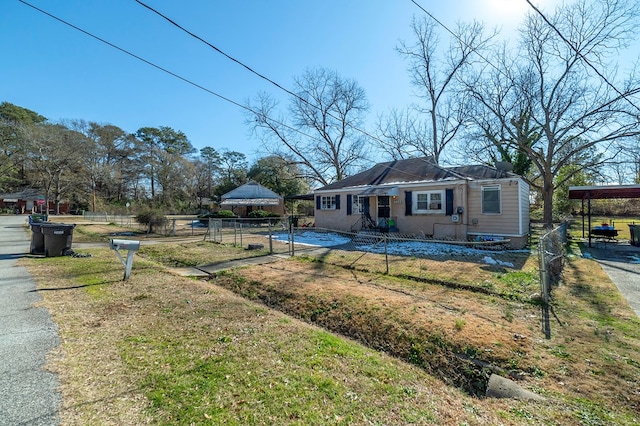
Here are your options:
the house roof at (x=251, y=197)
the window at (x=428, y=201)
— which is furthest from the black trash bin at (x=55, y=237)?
the house roof at (x=251, y=197)

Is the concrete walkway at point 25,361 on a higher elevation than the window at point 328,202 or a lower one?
lower

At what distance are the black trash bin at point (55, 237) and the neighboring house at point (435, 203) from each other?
12477mm

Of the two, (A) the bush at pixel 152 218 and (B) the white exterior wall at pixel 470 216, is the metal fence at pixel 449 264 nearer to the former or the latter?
(B) the white exterior wall at pixel 470 216

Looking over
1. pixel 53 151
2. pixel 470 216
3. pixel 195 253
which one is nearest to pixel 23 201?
pixel 53 151

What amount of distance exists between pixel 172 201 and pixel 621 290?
52.9 metres

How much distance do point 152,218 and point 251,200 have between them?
652 inches

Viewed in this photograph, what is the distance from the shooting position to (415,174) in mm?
16656

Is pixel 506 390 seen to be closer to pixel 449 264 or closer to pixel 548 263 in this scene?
pixel 548 263

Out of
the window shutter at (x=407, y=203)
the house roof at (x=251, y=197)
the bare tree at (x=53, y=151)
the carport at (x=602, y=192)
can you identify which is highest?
the bare tree at (x=53, y=151)

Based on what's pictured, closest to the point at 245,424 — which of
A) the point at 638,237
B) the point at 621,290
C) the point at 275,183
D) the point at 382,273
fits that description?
the point at 382,273

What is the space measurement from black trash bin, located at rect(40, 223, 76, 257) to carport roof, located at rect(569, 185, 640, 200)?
1993 cm

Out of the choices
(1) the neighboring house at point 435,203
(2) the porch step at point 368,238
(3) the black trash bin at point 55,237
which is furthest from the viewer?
(2) the porch step at point 368,238

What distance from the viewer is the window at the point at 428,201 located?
1446 centimetres

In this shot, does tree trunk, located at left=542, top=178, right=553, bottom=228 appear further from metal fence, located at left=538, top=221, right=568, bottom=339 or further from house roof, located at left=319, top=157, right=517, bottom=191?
metal fence, located at left=538, top=221, right=568, bottom=339
